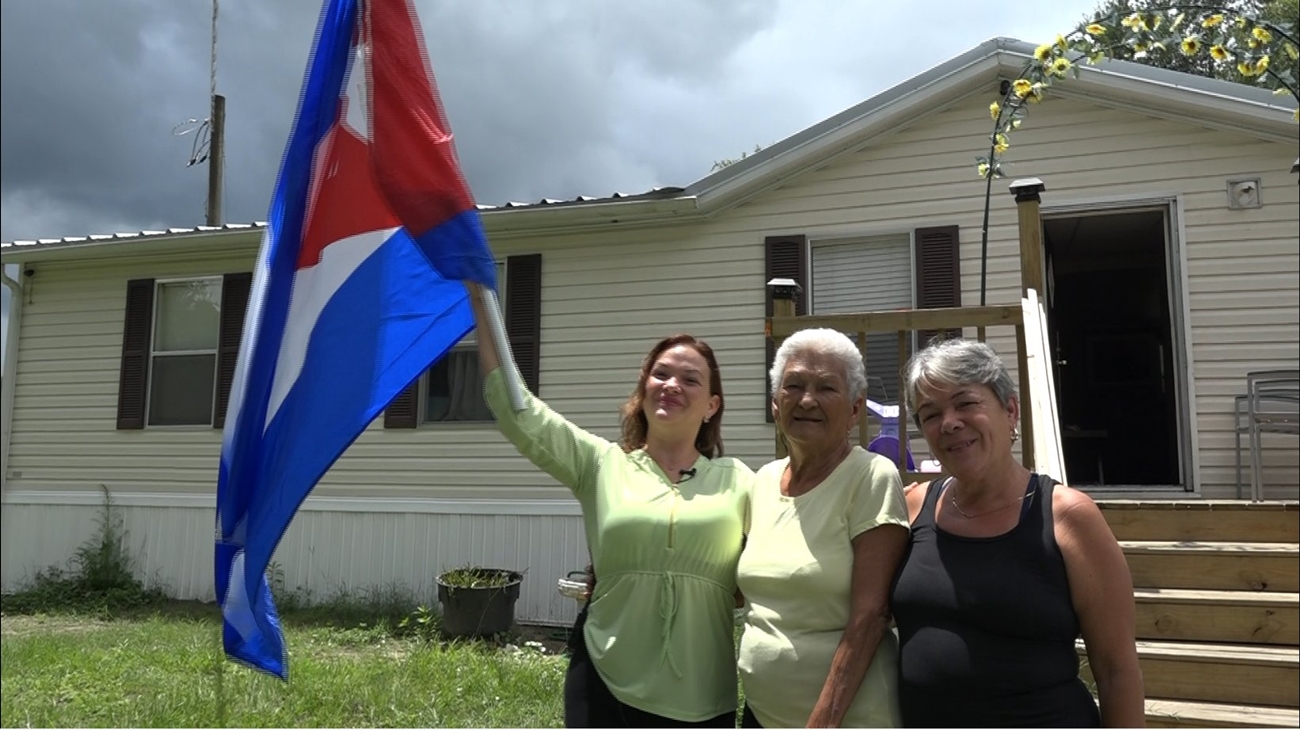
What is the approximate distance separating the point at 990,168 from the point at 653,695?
468 centimetres

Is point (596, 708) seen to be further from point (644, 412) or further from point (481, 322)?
point (481, 322)

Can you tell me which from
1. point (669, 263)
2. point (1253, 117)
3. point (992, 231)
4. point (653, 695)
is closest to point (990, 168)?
point (992, 231)

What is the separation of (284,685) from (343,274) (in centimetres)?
360

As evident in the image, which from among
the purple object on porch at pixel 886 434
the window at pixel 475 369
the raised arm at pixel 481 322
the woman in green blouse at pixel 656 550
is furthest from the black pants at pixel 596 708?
the window at pixel 475 369

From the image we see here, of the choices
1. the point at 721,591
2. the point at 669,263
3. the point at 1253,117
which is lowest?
the point at 721,591

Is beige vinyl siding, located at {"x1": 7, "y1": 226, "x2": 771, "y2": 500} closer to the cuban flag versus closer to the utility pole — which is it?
the utility pole

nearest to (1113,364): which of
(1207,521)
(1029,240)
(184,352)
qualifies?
(1207,521)

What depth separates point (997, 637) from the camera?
5.49 feet

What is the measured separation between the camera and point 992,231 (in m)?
6.65

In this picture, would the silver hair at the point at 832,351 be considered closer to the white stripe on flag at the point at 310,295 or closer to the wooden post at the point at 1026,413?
the white stripe on flag at the point at 310,295

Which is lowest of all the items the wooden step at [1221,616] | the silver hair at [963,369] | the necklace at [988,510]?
the wooden step at [1221,616]

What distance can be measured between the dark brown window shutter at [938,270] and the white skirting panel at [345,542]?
131 inches

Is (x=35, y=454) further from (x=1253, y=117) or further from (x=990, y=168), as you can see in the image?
(x=1253, y=117)

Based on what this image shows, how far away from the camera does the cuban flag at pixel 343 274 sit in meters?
2.20
